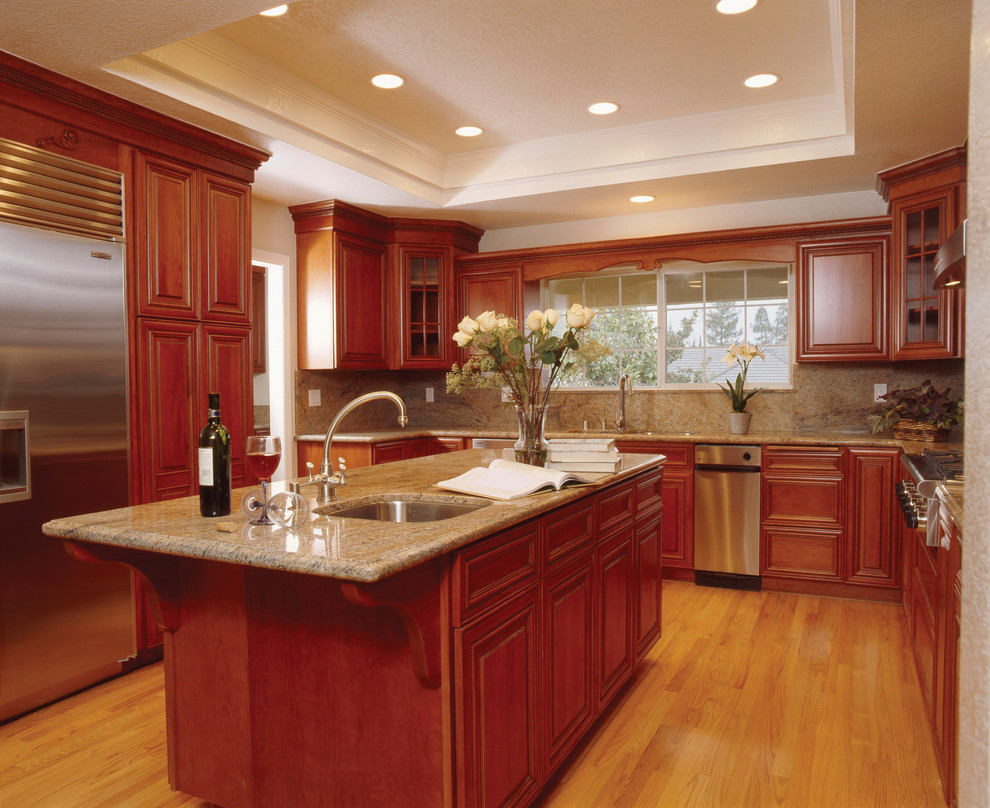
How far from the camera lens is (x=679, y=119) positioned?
4.10 meters

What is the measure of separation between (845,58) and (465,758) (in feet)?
9.20

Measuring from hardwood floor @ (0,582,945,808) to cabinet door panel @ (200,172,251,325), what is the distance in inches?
68.1

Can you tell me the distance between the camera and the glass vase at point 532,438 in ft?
8.48

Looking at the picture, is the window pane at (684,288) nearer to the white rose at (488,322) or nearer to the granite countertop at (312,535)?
the white rose at (488,322)

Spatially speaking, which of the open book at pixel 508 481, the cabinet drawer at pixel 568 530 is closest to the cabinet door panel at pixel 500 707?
the cabinet drawer at pixel 568 530

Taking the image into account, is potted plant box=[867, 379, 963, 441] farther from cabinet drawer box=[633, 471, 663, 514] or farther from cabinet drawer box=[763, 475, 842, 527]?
cabinet drawer box=[633, 471, 663, 514]

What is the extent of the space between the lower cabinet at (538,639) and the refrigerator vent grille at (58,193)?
224cm

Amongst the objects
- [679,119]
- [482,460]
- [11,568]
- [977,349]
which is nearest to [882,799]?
[482,460]

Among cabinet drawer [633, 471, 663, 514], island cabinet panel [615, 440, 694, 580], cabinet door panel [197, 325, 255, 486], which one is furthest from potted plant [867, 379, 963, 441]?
cabinet door panel [197, 325, 255, 486]

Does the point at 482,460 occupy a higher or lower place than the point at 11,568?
higher

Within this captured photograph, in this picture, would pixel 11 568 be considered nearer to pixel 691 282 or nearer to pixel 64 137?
pixel 64 137

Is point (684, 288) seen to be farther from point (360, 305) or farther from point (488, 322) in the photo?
point (488, 322)

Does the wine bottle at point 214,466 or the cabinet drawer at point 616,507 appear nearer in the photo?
the wine bottle at point 214,466

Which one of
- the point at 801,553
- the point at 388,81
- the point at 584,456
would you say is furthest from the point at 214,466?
the point at 801,553
